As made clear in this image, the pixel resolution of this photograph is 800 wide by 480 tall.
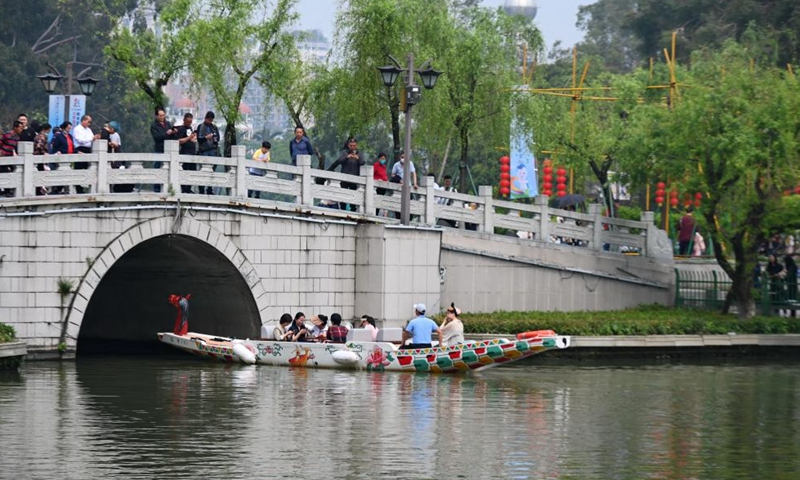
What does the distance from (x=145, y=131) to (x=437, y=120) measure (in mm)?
36711

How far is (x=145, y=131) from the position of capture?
7275 centimetres

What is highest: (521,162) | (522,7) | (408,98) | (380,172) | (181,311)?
(522,7)

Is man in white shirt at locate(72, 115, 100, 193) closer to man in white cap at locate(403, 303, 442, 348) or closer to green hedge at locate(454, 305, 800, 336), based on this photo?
man in white cap at locate(403, 303, 442, 348)

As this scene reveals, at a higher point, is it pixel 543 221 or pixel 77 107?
pixel 77 107

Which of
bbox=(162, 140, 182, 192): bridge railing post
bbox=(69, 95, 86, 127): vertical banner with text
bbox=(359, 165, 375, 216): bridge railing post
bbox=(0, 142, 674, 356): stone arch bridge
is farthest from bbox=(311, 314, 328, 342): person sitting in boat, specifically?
bbox=(69, 95, 86, 127): vertical banner with text

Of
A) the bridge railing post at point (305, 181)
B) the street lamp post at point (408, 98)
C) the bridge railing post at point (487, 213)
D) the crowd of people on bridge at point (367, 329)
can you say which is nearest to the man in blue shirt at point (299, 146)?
the bridge railing post at point (305, 181)

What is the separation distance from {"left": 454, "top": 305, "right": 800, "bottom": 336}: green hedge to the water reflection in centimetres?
159

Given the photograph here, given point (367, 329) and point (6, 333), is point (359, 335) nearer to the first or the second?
point (367, 329)

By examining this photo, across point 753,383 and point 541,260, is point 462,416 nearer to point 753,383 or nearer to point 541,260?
point 753,383

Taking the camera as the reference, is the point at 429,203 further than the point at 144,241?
Yes

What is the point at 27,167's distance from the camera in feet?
96.8

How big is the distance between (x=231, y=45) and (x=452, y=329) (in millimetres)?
10392

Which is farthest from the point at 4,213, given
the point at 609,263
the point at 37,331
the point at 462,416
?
the point at 609,263

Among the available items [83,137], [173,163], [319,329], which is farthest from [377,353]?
[83,137]
